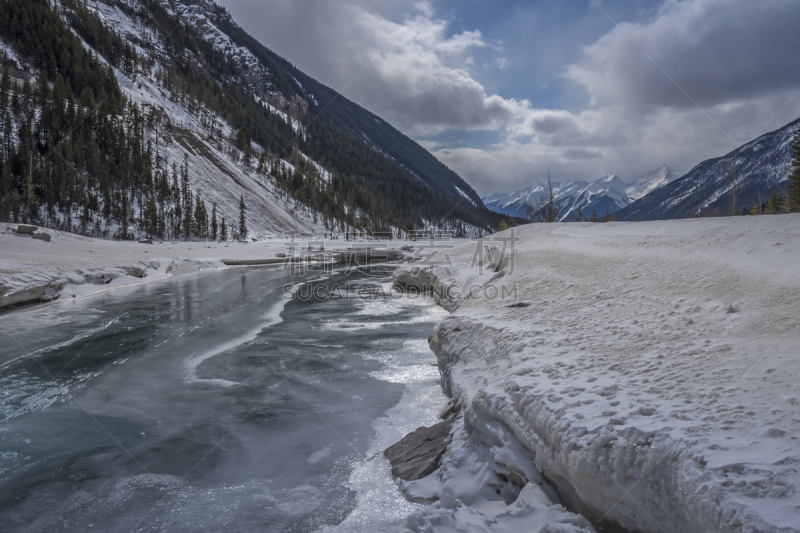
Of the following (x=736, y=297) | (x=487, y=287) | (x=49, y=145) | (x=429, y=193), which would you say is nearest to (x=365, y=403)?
(x=487, y=287)

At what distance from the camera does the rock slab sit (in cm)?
470

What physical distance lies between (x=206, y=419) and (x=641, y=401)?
6435 mm

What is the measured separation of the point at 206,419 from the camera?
21.8 ft

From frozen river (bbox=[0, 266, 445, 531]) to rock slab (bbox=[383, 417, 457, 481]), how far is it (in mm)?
197

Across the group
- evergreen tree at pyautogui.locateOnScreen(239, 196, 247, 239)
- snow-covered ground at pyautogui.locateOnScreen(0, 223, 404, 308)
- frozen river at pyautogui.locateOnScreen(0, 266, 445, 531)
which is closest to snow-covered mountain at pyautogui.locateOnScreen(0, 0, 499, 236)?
evergreen tree at pyautogui.locateOnScreen(239, 196, 247, 239)

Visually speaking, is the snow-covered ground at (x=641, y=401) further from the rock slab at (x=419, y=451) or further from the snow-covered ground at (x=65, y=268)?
the snow-covered ground at (x=65, y=268)

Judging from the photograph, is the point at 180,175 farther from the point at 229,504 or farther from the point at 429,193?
the point at 429,193

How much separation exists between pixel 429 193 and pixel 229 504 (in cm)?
15937

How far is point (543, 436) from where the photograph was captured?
3.66m

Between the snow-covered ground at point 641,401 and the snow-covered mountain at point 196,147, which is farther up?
the snow-covered mountain at point 196,147

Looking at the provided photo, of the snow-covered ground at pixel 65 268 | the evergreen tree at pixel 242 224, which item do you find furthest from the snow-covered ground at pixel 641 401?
the evergreen tree at pixel 242 224

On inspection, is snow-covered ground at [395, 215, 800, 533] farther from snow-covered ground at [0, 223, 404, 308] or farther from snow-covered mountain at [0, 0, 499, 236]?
snow-covered mountain at [0, 0, 499, 236]

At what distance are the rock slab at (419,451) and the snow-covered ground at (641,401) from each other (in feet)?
0.59

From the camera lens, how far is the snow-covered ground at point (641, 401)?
8.52ft
